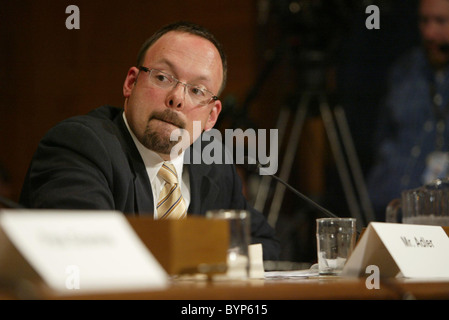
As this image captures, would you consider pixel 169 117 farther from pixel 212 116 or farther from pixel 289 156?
pixel 289 156

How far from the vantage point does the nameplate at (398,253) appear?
1.08 m

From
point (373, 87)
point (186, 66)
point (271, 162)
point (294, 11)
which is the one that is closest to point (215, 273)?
point (186, 66)

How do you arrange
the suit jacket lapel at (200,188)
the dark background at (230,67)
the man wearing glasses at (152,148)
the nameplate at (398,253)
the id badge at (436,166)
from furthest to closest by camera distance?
the dark background at (230,67)
the id badge at (436,166)
the suit jacket lapel at (200,188)
the man wearing glasses at (152,148)
the nameplate at (398,253)

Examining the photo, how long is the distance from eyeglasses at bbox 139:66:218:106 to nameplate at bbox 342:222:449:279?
2.53ft

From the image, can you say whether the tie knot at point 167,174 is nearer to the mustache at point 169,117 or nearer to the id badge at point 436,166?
the mustache at point 169,117

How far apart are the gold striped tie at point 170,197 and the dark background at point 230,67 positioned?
1.55 m

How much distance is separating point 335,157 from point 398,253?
91.7 inches

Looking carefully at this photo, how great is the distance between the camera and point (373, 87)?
139 inches

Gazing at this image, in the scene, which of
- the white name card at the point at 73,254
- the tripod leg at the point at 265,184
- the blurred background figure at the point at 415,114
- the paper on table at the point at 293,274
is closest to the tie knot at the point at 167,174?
the paper on table at the point at 293,274

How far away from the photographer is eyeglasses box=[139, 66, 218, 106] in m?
1.75

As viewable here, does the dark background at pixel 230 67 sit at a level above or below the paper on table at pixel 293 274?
above

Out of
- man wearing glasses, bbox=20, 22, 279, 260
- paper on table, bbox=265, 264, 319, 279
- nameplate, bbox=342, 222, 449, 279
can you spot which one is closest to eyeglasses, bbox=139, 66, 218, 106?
man wearing glasses, bbox=20, 22, 279, 260

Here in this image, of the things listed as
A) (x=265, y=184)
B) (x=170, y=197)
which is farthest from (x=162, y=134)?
(x=265, y=184)
